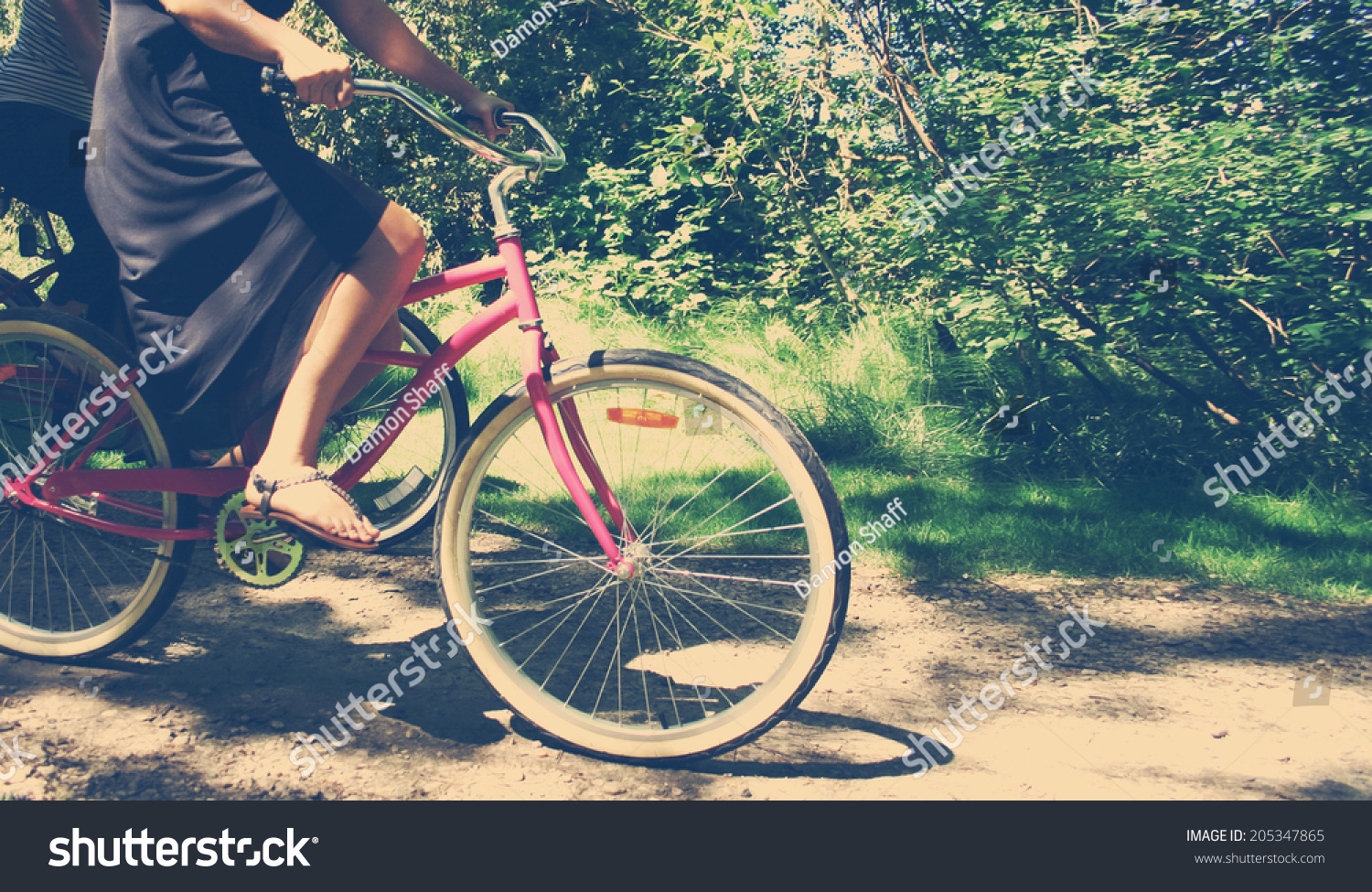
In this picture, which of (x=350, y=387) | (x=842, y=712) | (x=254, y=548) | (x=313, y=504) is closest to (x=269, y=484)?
(x=313, y=504)

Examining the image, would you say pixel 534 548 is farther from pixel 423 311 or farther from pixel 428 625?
pixel 423 311

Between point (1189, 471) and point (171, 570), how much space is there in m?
4.47

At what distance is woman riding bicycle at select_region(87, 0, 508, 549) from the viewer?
2281 millimetres

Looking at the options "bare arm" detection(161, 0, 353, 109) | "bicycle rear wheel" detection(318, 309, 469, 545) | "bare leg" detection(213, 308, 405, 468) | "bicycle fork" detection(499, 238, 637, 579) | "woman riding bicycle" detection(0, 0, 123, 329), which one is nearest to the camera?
"bare arm" detection(161, 0, 353, 109)

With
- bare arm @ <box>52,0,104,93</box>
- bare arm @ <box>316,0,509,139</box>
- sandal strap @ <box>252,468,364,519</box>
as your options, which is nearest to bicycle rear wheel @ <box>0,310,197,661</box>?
sandal strap @ <box>252,468,364,519</box>

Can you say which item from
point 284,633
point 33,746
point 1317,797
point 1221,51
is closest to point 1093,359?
point 1221,51

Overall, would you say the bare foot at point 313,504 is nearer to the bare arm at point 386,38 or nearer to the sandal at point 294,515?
the sandal at point 294,515

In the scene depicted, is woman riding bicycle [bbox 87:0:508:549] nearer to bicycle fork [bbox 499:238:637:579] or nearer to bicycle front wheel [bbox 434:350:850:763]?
bicycle fork [bbox 499:238:637:579]

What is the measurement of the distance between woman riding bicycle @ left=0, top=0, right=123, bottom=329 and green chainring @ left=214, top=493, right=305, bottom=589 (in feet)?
2.94

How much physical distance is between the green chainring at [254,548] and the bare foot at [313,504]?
19 cm

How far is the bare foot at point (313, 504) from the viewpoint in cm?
227

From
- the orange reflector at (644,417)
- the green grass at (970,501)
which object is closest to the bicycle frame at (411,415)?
the orange reflector at (644,417)

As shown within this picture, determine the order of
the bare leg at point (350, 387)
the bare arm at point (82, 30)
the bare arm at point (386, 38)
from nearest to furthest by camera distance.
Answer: the bare arm at point (386, 38), the bare leg at point (350, 387), the bare arm at point (82, 30)

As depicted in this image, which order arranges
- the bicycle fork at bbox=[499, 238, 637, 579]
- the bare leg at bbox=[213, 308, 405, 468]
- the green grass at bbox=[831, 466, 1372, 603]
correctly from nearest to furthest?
the bicycle fork at bbox=[499, 238, 637, 579]
the bare leg at bbox=[213, 308, 405, 468]
the green grass at bbox=[831, 466, 1372, 603]
